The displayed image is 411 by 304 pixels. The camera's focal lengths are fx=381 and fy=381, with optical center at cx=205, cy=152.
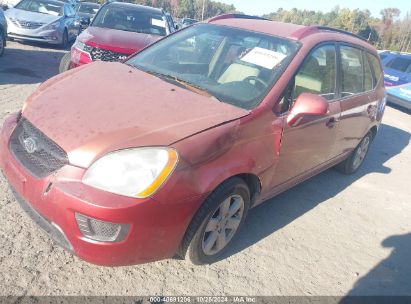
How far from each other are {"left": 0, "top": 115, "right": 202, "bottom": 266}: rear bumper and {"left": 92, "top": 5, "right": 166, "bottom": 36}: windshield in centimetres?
552

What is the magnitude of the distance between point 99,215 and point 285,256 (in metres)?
1.84

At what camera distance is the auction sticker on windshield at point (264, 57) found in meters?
3.26

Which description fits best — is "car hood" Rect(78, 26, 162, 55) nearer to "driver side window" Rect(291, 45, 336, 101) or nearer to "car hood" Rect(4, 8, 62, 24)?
"driver side window" Rect(291, 45, 336, 101)

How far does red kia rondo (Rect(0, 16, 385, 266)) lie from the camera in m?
2.27

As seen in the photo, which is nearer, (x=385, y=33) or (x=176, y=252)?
(x=176, y=252)

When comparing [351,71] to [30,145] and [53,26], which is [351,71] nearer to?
[30,145]

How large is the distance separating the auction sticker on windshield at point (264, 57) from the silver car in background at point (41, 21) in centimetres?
758

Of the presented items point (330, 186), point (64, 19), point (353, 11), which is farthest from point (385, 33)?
point (330, 186)

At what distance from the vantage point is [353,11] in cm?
6294

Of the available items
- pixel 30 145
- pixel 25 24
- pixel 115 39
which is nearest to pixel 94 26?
pixel 115 39

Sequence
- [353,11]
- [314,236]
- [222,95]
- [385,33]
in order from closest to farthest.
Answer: [222,95], [314,236], [385,33], [353,11]

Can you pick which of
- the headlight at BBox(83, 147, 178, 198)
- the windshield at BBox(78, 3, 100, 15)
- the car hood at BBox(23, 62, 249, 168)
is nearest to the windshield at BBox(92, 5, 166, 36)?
the car hood at BBox(23, 62, 249, 168)

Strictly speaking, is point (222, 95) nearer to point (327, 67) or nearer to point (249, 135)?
point (249, 135)

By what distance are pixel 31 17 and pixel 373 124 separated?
9696 millimetres
